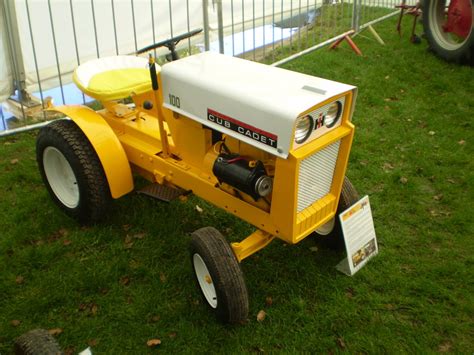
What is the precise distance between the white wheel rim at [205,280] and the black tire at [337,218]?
2.89 ft

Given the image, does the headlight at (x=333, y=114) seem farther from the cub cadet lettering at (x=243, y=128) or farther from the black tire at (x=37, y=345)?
the black tire at (x=37, y=345)

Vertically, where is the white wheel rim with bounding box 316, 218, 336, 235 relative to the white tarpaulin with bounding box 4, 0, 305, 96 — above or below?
below

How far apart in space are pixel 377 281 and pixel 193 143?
1404 mm

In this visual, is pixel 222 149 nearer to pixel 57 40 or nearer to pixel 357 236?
pixel 357 236

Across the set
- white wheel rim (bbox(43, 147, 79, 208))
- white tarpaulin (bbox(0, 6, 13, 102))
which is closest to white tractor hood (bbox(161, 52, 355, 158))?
white wheel rim (bbox(43, 147, 79, 208))

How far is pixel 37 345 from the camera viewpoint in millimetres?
2176

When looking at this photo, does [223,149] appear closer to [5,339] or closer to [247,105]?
[247,105]

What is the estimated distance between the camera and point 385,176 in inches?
163

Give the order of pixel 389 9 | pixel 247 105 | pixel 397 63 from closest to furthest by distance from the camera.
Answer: pixel 247 105 → pixel 397 63 → pixel 389 9

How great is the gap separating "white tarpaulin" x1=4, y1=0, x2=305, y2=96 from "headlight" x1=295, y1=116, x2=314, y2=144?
2.99 meters

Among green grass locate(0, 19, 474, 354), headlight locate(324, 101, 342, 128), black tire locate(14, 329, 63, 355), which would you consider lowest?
green grass locate(0, 19, 474, 354)

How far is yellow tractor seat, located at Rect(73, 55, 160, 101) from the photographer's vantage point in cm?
330

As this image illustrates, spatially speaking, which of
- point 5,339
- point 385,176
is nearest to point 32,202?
point 5,339

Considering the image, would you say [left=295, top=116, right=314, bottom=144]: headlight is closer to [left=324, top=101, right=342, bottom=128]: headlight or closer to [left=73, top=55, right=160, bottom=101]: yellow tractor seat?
[left=324, top=101, right=342, bottom=128]: headlight
